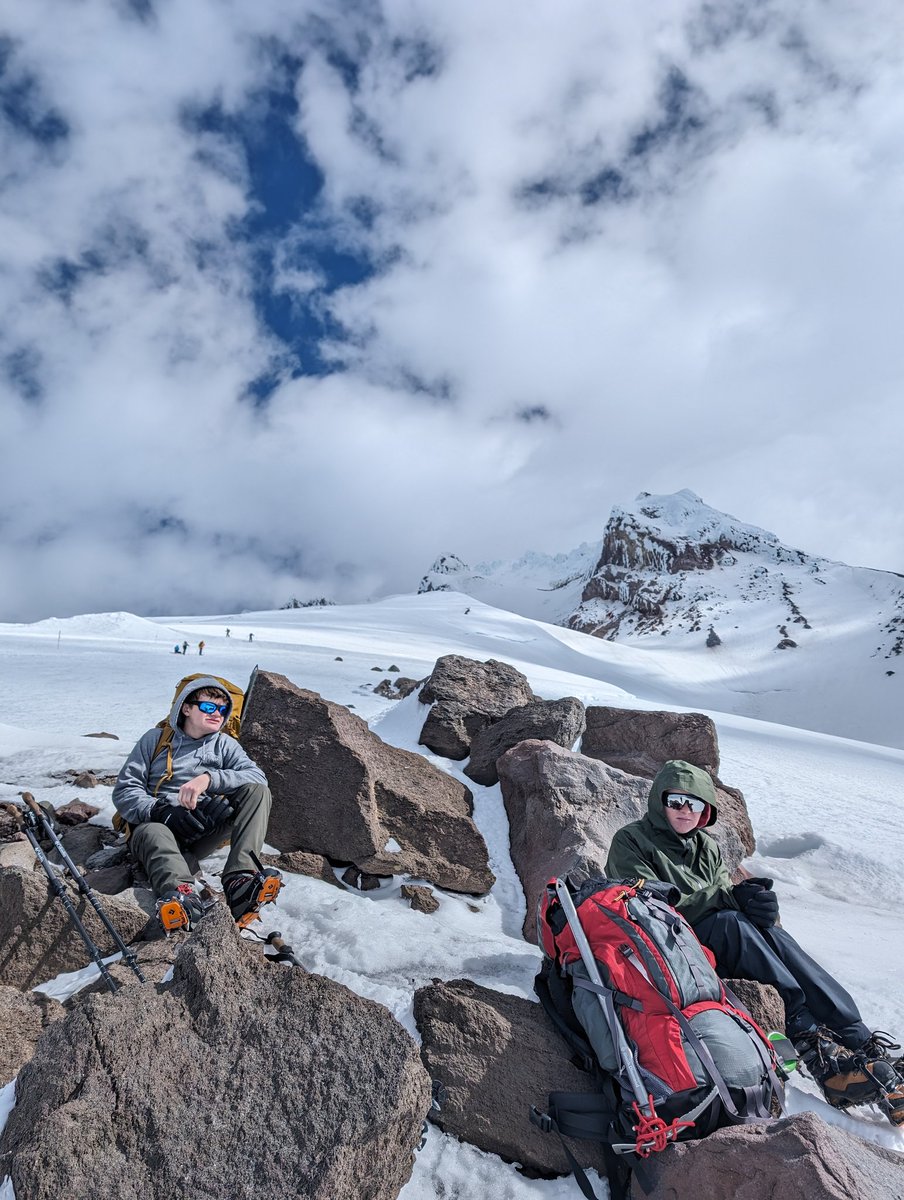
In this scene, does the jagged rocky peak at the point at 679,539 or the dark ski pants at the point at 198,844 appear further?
the jagged rocky peak at the point at 679,539

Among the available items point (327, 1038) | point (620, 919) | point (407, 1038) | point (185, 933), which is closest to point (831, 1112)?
point (620, 919)

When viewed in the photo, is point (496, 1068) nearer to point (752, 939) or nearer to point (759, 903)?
point (752, 939)

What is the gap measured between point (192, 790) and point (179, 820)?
32 cm

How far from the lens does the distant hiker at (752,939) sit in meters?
2.86

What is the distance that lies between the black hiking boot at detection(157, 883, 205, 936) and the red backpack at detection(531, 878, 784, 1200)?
203cm

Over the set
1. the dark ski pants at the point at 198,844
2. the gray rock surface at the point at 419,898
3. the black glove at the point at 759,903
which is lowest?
the gray rock surface at the point at 419,898

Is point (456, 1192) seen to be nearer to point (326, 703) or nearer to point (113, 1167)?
point (113, 1167)

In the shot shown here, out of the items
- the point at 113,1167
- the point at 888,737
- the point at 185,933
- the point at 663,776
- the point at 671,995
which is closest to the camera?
the point at 113,1167

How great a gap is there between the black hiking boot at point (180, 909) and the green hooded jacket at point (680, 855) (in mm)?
2584

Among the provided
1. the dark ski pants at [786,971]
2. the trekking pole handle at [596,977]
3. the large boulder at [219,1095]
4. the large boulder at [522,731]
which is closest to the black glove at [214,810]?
the large boulder at [219,1095]

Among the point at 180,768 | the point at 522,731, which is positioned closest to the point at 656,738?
the point at 522,731

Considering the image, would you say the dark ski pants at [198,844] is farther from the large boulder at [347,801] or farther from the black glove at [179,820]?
the large boulder at [347,801]

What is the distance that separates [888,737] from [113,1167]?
61591 millimetres

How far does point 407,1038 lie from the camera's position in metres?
2.24
